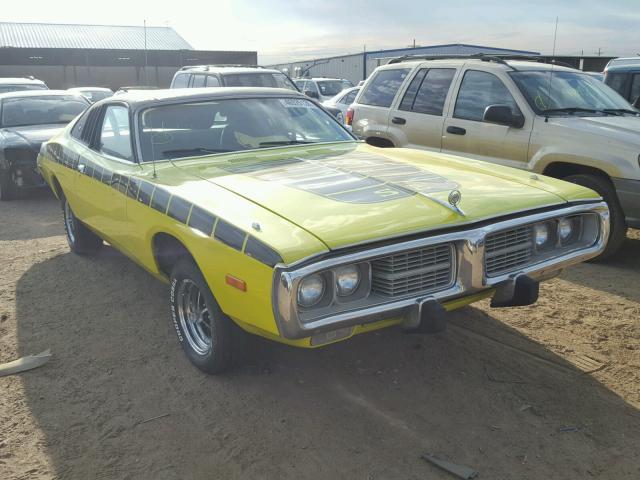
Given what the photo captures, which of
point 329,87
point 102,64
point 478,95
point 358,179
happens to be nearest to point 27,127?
point 478,95

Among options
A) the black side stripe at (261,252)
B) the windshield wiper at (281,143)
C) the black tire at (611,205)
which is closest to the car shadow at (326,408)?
the black side stripe at (261,252)

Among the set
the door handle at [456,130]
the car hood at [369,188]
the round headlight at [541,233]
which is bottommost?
the round headlight at [541,233]

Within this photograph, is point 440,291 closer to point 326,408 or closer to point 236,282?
point 326,408

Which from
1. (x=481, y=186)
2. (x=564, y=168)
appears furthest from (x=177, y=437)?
(x=564, y=168)

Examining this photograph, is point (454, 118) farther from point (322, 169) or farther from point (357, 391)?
point (357, 391)

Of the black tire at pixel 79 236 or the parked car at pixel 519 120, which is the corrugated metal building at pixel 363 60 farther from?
the black tire at pixel 79 236

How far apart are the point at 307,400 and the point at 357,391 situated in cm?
29

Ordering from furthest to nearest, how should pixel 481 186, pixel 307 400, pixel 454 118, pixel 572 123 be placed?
1. pixel 454 118
2. pixel 572 123
3. pixel 481 186
4. pixel 307 400

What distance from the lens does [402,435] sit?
2930mm

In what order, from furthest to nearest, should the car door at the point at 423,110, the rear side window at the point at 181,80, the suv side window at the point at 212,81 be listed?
1. the rear side window at the point at 181,80
2. the suv side window at the point at 212,81
3. the car door at the point at 423,110

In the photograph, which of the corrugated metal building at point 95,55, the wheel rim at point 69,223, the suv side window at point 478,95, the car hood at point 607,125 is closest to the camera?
the car hood at point 607,125

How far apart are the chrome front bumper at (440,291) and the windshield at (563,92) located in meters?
2.73

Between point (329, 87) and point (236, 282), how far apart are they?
17440 mm

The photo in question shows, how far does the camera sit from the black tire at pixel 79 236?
5668 millimetres
